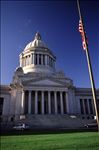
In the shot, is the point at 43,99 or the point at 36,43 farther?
the point at 36,43

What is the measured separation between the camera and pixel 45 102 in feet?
176

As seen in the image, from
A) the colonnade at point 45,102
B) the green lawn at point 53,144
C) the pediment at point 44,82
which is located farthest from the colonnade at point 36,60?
the green lawn at point 53,144

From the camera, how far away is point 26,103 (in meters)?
52.2

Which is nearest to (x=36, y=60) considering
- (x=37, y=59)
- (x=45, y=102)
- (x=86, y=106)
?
(x=37, y=59)

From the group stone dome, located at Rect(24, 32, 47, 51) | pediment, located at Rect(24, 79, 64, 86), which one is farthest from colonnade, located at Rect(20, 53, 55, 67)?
pediment, located at Rect(24, 79, 64, 86)

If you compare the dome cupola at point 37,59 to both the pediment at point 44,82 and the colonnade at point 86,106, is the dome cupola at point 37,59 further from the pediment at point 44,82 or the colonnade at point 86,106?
the colonnade at point 86,106

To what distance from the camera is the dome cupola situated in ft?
219

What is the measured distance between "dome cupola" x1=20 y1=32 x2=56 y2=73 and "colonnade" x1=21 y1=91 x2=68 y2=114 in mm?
14835

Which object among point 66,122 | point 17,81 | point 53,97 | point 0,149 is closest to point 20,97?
point 17,81

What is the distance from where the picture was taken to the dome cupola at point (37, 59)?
66.7 meters

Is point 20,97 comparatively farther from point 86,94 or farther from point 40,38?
point 40,38

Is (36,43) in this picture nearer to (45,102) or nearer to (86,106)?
(45,102)

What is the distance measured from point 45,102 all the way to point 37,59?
23.3 metres

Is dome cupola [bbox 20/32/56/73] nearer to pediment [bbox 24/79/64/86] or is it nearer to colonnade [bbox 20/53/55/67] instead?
colonnade [bbox 20/53/55/67]
